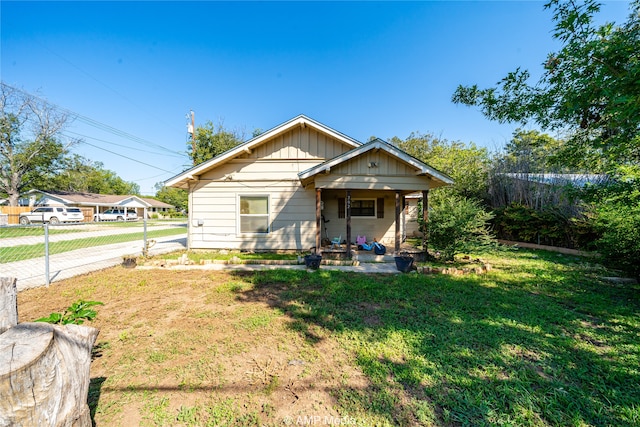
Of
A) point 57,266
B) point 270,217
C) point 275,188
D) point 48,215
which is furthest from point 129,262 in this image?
point 48,215

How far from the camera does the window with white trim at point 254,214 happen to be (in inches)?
359

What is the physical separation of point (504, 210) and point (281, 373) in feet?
43.1

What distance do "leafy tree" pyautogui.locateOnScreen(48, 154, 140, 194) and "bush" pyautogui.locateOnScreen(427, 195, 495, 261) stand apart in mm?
44504

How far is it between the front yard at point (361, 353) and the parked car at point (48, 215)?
94.5 feet

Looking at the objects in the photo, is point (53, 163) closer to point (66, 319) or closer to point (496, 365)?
point (66, 319)

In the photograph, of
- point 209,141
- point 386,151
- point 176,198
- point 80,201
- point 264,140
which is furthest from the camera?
point 176,198

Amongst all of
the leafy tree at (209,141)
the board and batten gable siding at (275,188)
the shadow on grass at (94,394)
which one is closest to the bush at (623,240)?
the board and batten gable siding at (275,188)

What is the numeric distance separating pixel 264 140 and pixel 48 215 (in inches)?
1178

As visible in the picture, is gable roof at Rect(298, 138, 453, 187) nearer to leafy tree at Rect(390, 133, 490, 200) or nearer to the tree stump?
leafy tree at Rect(390, 133, 490, 200)

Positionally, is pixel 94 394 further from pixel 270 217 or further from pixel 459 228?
pixel 459 228

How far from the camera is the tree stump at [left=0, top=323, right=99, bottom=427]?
116cm

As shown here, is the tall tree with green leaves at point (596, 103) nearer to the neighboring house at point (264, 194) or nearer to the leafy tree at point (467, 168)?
the neighboring house at point (264, 194)

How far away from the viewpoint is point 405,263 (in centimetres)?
616

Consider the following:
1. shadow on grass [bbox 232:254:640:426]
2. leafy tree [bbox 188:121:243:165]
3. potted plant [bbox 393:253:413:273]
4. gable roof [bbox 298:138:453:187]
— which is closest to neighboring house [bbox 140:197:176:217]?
leafy tree [bbox 188:121:243:165]
